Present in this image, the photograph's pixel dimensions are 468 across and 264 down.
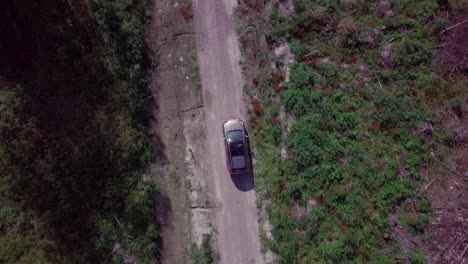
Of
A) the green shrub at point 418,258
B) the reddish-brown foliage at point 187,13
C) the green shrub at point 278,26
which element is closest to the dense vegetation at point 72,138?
the reddish-brown foliage at point 187,13

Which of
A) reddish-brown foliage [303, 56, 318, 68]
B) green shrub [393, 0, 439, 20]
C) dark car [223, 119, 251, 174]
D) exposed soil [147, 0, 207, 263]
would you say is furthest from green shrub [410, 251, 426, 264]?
green shrub [393, 0, 439, 20]

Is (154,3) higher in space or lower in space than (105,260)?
higher

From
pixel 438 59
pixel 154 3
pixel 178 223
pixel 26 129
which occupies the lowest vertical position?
pixel 178 223

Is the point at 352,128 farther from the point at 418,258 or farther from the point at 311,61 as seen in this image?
the point at 418,258

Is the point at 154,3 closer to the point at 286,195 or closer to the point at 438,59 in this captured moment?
the point at 286,195

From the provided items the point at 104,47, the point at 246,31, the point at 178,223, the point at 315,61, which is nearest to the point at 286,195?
the point at 178,223

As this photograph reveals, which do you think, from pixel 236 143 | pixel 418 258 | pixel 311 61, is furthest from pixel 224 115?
pixel 418 258

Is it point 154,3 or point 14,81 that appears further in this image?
point 154,3
